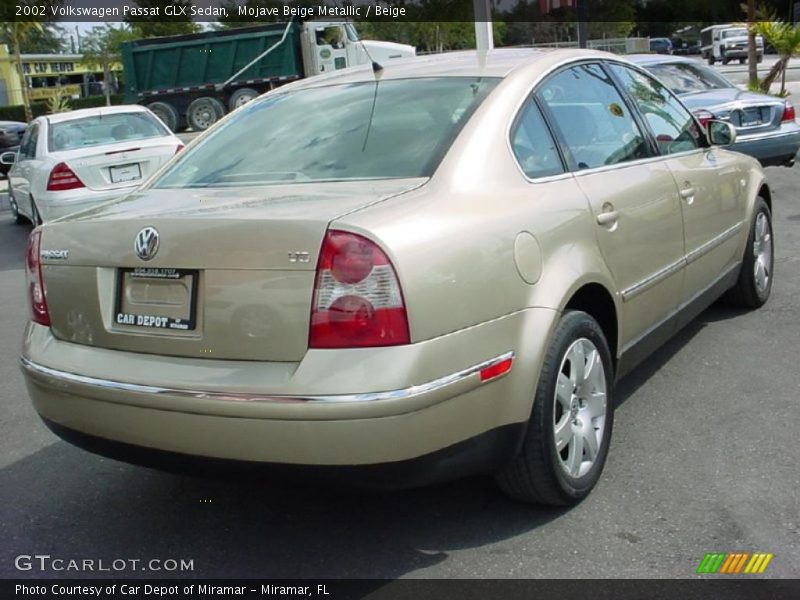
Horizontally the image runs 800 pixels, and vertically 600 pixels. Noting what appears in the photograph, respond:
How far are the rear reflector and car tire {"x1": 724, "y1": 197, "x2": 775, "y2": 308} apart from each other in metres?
3.07

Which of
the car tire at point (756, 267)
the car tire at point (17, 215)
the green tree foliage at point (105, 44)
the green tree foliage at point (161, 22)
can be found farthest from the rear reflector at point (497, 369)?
the green tree foliage at point (105, 44)

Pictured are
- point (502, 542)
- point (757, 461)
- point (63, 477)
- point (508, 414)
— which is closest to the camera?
point (508, 414)

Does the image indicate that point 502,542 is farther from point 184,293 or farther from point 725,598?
point 184,293

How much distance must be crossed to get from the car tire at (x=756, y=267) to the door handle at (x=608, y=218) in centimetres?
211

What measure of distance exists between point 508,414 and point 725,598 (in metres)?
A: 0.84

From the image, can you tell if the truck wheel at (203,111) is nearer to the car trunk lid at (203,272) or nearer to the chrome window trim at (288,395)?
the car trunk lid at (203,272)

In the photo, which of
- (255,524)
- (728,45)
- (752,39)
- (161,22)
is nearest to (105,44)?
(161,22)

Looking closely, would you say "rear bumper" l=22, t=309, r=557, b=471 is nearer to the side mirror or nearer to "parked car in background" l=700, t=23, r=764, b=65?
the side mirror

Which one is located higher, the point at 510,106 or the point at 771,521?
the point at 510,106

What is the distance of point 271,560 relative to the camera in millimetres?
3188

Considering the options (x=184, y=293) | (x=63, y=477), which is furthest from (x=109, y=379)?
(x=63, y=477)

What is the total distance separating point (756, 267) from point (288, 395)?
398cm

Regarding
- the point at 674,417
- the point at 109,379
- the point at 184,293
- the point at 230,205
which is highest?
the point at 230,205

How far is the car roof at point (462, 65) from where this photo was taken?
381cm
